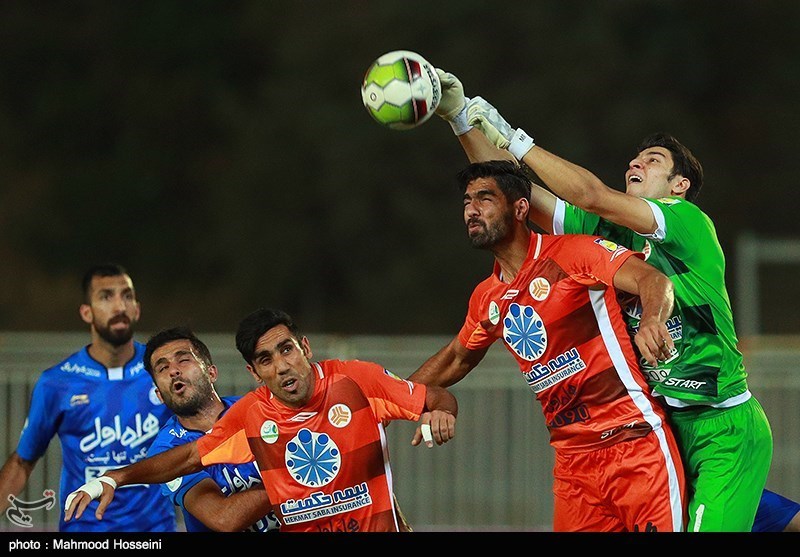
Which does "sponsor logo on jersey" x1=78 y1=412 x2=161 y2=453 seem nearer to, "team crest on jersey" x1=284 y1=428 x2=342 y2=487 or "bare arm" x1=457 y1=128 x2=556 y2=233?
"team crest on jersey" x1=284 y1=428 x2=342 y2=487

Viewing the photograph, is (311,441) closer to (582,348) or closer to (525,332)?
(525,332)

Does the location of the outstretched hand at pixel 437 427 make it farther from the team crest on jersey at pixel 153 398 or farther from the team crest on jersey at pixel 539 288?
the team crest on jersey at pixel 153 398

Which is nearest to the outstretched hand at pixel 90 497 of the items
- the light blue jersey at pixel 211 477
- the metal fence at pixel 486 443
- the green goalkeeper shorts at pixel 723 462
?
the light blue jersey at pixel 211 477

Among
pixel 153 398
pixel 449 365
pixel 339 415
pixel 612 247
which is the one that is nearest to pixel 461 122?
pixel 612 247

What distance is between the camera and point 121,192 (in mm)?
22234

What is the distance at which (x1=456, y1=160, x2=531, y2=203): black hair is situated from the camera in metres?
5.49

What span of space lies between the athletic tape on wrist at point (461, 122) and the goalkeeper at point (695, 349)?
0.17m

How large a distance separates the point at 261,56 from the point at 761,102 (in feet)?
32.3

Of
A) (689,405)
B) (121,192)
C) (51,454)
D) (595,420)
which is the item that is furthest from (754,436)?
(121,192)

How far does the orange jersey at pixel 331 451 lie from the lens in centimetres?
528

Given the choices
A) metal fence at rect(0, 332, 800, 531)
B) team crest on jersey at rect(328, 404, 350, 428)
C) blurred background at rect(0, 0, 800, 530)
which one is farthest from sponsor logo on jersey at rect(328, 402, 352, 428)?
blurred background at rect(0, 0, 800, 530)

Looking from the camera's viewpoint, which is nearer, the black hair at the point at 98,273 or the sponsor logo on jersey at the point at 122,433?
the sponsor logo on jersey at the point at 122,433
